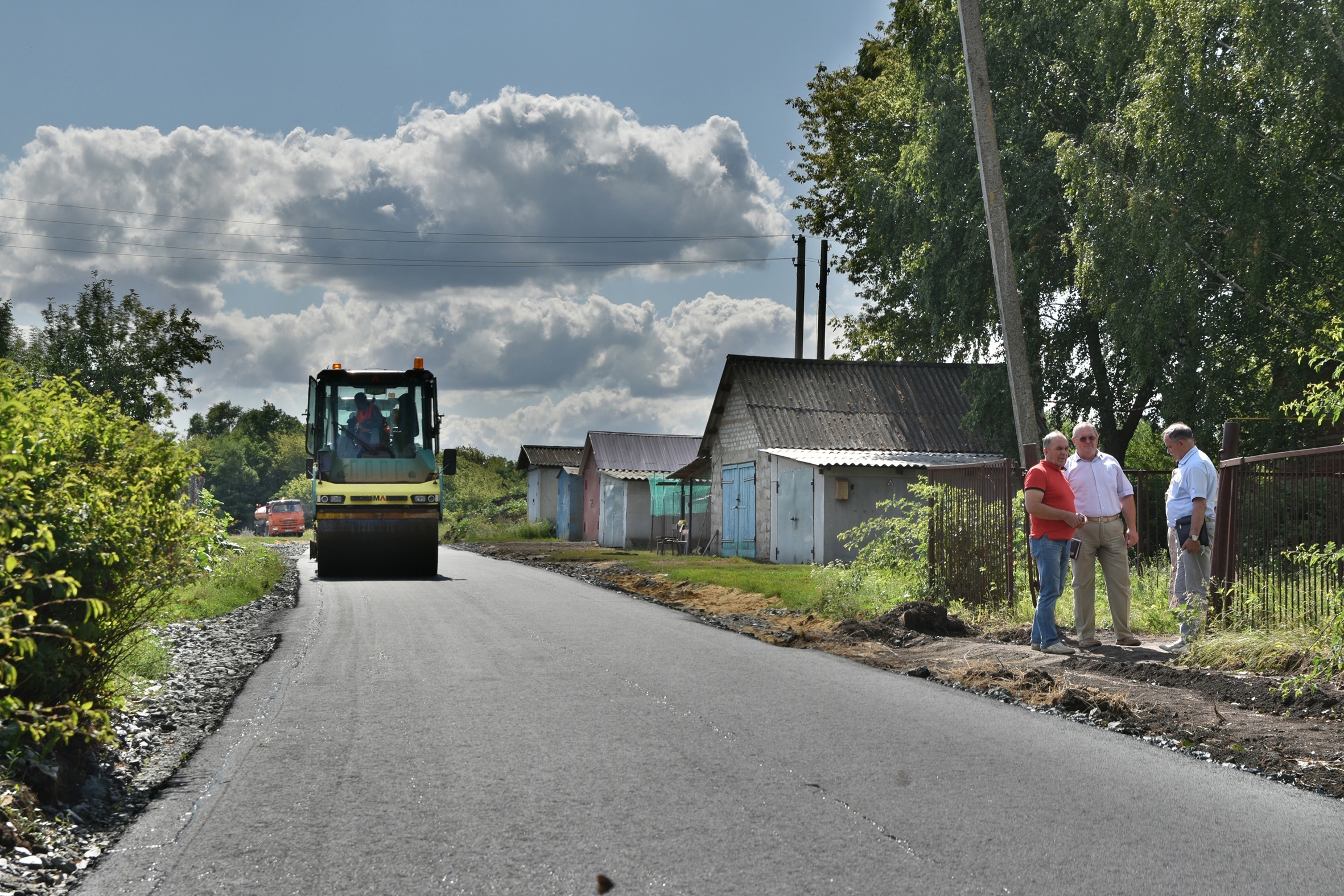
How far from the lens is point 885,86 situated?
32406mm

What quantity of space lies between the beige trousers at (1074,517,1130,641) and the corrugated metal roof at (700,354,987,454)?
19092mm

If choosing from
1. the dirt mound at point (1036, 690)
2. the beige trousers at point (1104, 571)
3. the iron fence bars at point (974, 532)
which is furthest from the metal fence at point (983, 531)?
the dirt mound at point (1036, 690)

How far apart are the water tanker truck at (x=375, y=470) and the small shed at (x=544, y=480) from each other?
3354 cm

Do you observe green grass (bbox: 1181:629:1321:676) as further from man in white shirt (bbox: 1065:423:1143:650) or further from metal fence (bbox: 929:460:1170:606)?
metal fence (bbox: 929:460:1170:606)

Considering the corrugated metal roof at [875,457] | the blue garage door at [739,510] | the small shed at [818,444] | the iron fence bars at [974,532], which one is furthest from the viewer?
the blue garage door at [739,510]

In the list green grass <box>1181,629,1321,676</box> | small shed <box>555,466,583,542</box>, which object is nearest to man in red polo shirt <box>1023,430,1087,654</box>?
green grass <box>1181,629,1321,676</box>

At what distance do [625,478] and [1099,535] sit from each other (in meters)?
32.6

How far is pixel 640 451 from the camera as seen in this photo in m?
49.7

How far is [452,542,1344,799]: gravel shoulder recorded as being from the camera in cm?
631

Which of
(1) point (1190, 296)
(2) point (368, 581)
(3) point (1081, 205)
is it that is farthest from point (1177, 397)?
(2) point (368, 581)

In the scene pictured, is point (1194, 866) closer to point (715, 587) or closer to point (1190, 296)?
point (715, 587)

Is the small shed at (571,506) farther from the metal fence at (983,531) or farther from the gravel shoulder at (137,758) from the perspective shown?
the gravel shoulder at (137,758)

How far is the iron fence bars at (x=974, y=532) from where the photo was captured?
13.4m

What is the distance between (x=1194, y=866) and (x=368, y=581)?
677 inches
